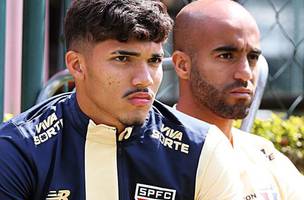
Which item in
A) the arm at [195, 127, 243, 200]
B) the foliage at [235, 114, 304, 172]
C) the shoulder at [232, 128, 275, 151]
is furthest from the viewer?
the foliage at [235, 114, 304, 172]

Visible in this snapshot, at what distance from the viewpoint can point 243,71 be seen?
314cm

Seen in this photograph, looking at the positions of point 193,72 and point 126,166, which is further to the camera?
point 193,72

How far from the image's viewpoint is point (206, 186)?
270cm

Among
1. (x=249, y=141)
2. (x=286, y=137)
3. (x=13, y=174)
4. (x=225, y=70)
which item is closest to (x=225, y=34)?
(x=225, y=70)

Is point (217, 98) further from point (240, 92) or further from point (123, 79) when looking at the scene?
point (123, 79)

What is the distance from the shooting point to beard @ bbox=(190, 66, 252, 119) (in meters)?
3.13

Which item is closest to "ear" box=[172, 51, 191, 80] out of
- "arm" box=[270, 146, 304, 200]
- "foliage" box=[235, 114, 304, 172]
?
"arm" box=[270, 146, 304, 200]

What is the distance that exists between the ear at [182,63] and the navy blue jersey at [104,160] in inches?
18.7

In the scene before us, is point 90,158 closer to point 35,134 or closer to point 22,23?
point 35,134

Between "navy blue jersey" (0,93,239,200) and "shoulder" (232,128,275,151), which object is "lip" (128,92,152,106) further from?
"shoulder" (232,128,275,151)

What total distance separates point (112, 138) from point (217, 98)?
570mm

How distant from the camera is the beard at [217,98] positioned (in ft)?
10.3

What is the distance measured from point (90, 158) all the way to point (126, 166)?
11cm

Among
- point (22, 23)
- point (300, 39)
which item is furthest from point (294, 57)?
point (22, 23)
